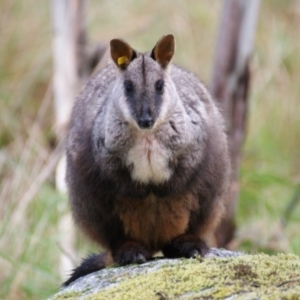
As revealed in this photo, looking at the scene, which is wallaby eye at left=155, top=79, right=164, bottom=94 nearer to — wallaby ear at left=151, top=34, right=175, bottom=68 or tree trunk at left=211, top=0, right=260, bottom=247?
wallaby ear at left=151, top=34, right=175, bottom=68

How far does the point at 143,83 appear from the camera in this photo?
4543 millimetres

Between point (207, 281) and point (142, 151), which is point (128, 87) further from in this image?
point (207, 281)

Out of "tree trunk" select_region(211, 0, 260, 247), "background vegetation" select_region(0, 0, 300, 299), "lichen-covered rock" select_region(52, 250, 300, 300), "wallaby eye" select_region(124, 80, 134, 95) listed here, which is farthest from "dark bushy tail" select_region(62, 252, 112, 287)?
"tree trunk" select_region(211, 0, 260, 247)

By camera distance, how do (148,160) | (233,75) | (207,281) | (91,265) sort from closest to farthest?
(207,281) < (148,160) < (91,265) < (233,75)

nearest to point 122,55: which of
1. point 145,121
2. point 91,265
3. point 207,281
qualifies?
point 145,121

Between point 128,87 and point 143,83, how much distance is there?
0.10 meters

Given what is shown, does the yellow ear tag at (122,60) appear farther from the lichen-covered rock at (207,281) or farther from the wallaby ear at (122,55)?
Answer: the lichen-covered rock at (207,281)

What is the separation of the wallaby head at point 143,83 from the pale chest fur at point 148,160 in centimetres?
15

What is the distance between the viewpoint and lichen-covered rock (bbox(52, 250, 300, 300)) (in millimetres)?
3523

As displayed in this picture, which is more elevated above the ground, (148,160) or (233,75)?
(233,75)

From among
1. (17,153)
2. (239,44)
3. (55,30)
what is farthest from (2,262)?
(239,44)

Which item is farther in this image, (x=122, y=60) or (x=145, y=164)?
(x=122, y=60)

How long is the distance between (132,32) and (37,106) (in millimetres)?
1567

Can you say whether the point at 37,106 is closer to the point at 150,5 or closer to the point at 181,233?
the point at 150,5
